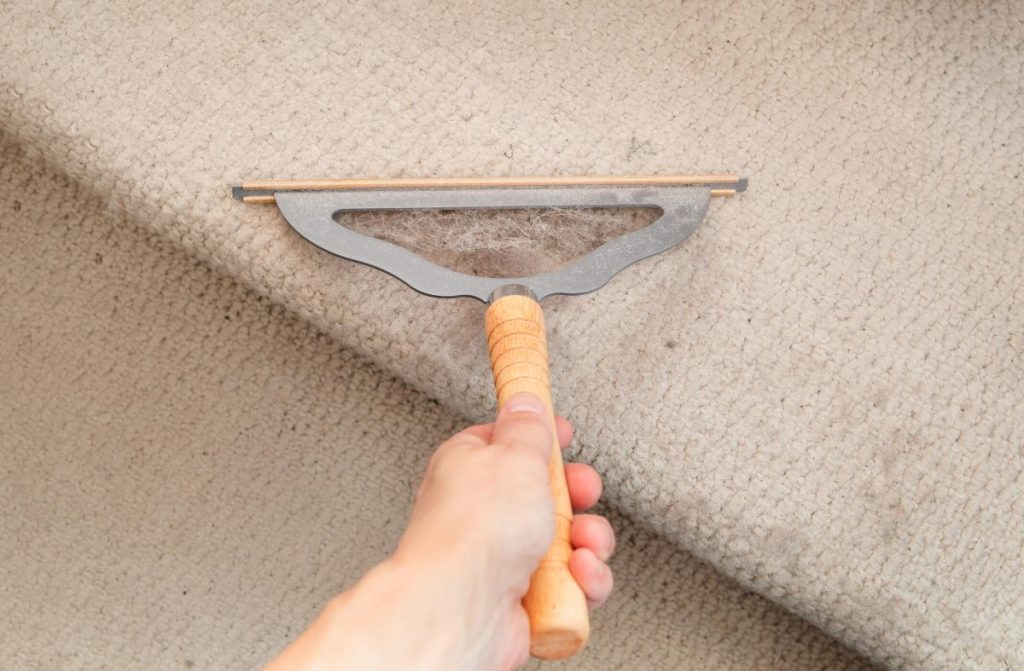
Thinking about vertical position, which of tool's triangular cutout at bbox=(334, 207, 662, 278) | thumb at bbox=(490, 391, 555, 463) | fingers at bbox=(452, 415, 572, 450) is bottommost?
fingers at bbox=(452, 415, 572, 450)

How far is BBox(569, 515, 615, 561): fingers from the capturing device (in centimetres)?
48

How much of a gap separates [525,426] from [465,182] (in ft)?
0.58

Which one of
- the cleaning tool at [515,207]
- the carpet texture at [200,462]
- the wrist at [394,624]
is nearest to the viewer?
the wrist at [394,624]

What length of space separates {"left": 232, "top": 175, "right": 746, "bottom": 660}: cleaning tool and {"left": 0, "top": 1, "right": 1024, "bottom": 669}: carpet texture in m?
0.03

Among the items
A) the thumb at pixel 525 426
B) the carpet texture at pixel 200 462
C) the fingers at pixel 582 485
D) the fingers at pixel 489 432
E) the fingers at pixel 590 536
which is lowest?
the carpet texture at pixel 200 462

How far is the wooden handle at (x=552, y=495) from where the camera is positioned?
0.42 m

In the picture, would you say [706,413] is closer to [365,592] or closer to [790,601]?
[790,601]

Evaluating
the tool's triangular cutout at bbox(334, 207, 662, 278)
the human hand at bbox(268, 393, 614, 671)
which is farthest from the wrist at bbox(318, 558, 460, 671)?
the tool's triangular cutout at bbox(334, 207, 662, 278)

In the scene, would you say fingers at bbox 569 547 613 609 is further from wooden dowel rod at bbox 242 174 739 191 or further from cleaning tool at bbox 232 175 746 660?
wooden dowel rod at bbox 242 174 739 191

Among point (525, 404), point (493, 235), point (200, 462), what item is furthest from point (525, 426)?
point (200, 462)

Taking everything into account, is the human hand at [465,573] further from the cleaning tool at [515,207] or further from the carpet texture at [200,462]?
the carpet texture at [200,462]

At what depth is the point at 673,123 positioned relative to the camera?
60 centimetres

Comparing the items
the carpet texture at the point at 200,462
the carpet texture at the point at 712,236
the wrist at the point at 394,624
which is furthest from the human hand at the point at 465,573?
the carpet texture at the point at 200,462

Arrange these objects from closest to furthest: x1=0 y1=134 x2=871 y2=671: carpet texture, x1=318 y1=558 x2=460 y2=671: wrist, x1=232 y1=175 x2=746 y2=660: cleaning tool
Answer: x1=318 y1=558 x2=460 y2=671: wrist
x1=232 y1=175 x2=746 y2=660: cleaning tool
x1=0 y1=134 x2=871 y2=671: carpet texture
